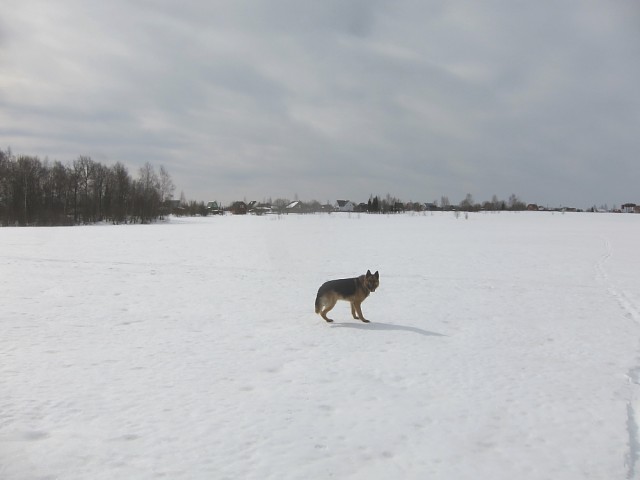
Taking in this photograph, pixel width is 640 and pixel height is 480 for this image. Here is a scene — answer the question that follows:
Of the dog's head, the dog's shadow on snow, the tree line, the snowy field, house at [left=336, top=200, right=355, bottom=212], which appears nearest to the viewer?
the snowy field

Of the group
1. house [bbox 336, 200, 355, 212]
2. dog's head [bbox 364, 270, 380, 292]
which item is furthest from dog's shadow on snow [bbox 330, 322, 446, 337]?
house [bbox 336, 200, 355, 212]

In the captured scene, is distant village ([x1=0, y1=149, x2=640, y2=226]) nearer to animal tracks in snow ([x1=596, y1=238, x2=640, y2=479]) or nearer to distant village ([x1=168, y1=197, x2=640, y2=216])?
distant village ([x1=168, y1=197, x2=640, y2=216])

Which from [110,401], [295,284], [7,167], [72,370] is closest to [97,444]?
[110,401]

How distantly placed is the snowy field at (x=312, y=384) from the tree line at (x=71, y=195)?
70.4 m

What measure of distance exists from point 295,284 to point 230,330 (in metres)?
5.74

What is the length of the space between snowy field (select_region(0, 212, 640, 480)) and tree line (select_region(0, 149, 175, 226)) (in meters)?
70.4

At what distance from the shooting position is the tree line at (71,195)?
70.6 meters

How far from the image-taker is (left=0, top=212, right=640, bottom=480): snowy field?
387 centimetres

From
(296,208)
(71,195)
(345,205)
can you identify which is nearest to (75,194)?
(71,195)

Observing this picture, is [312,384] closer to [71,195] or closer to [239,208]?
[71,195]

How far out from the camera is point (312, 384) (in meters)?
5.67

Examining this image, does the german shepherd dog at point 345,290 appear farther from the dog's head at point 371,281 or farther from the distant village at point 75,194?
the distant village at point 75,194

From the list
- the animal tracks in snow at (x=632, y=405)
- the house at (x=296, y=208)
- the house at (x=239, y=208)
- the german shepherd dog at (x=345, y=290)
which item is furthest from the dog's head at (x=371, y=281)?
the house at (x=239, y=208)

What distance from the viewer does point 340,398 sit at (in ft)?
17.1
